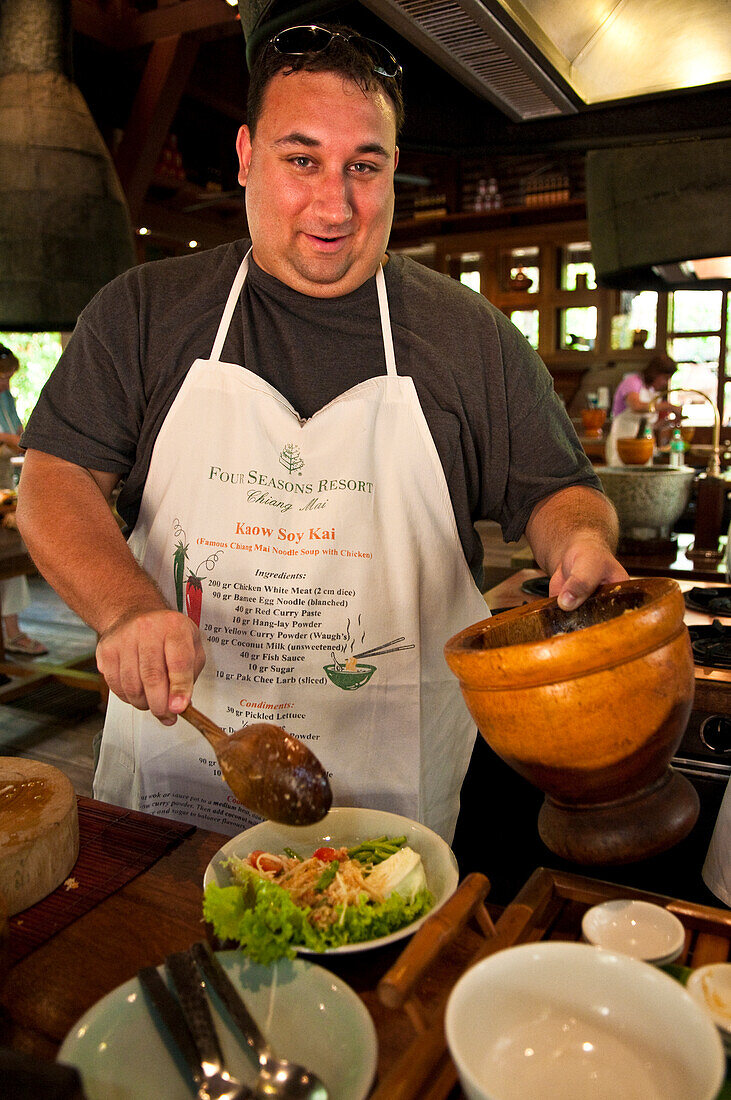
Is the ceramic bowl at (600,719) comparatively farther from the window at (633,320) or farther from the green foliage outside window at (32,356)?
the window at (633,320)

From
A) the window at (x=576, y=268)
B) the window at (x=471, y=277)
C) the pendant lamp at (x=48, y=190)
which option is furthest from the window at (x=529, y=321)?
the pendant lamp at (x=48, y=190)

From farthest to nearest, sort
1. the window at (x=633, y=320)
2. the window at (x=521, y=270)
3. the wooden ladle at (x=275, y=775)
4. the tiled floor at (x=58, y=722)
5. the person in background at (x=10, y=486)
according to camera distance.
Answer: the window at (x=521, y=270), the window at (x=633, y=320), the person in background at (x=10, y=486), the tiled floor at (x=58, y=722), the wooden ladle at (x=275, y=775)

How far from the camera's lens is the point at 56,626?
5.64 m

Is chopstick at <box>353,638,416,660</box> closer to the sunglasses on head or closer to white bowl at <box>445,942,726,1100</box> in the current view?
white bowl at <box>445,942,726,1100</box>

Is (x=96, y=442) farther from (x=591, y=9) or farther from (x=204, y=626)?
(x=591, y=9)

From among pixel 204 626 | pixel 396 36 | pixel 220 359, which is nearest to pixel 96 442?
pixel 220 359

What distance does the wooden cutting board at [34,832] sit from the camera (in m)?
0.92

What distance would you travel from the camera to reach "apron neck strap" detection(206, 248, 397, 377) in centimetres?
142

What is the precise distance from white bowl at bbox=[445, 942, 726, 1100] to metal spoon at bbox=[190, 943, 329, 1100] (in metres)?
0.13

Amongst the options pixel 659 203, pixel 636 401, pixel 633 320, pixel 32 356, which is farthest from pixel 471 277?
pixel 659 203

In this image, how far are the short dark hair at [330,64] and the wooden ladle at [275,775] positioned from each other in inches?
40.5

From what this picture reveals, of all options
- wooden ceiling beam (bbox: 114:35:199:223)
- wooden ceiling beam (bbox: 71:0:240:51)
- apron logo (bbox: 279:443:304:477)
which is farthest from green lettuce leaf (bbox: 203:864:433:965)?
wooden ceiling beam (bbox: 114:35:199:223)

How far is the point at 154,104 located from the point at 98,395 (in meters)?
4.08

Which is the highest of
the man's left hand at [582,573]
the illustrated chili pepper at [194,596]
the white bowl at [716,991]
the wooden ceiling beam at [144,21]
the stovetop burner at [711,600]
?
the wooden ceiling beam at [144,21]
